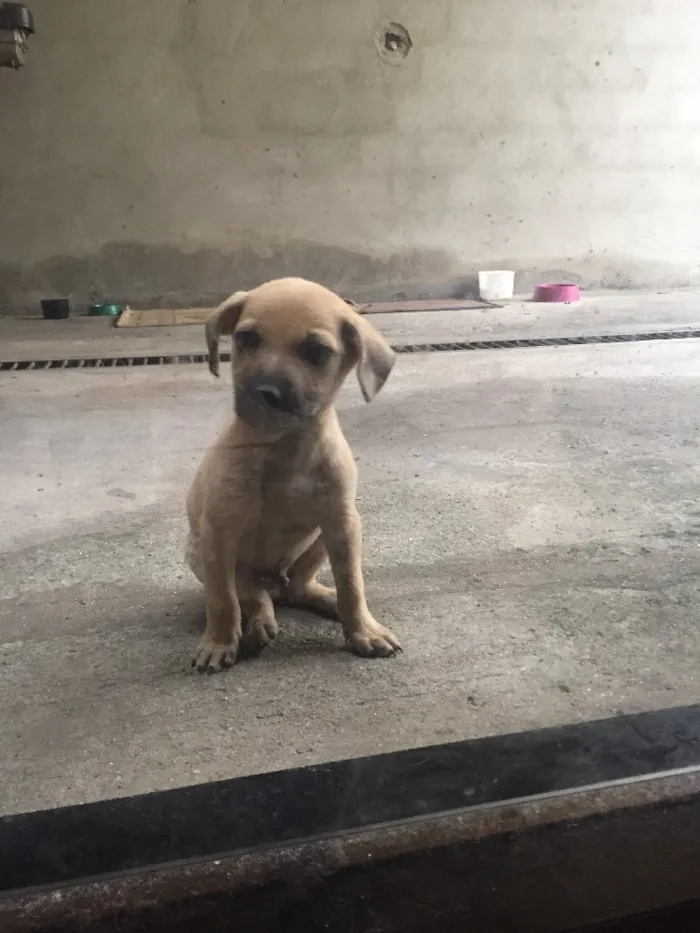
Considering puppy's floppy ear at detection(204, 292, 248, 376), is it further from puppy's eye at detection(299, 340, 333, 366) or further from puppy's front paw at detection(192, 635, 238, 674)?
puppy's front paw at detection(192, 635, 238, 674)

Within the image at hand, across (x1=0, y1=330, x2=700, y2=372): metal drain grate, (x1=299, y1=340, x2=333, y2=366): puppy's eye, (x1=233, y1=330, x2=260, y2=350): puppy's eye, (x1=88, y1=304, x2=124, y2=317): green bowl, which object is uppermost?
(x1=233, y1=330, x2=260, y2=350): puppy's eye

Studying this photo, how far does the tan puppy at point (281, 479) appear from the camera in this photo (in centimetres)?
85

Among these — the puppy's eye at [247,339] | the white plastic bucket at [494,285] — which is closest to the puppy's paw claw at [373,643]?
the puppy's eye at [247,339]

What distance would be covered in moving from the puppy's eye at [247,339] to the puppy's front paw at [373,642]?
0.42 m

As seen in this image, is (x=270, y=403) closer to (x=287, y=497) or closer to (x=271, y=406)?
(x=271, y=406)

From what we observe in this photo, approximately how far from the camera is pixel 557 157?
269 cm

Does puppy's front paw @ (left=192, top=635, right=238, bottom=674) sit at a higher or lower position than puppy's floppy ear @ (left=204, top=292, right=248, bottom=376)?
lower

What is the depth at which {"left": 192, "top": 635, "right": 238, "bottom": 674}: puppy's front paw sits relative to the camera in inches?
39.8

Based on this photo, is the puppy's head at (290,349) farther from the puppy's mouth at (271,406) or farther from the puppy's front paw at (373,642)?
the puppy's front paw at (373,642)

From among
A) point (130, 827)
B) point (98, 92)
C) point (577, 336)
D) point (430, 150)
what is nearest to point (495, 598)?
point (130, 827)

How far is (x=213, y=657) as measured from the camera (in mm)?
1021

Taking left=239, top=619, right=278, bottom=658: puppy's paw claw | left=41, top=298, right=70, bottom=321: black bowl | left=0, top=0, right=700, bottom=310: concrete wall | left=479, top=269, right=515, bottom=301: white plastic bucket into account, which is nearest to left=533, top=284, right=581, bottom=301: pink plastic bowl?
left=0, top=0, right=700, bottom=310: concrete wall

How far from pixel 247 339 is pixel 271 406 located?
74mm

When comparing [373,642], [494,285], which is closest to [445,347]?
[494,285]
